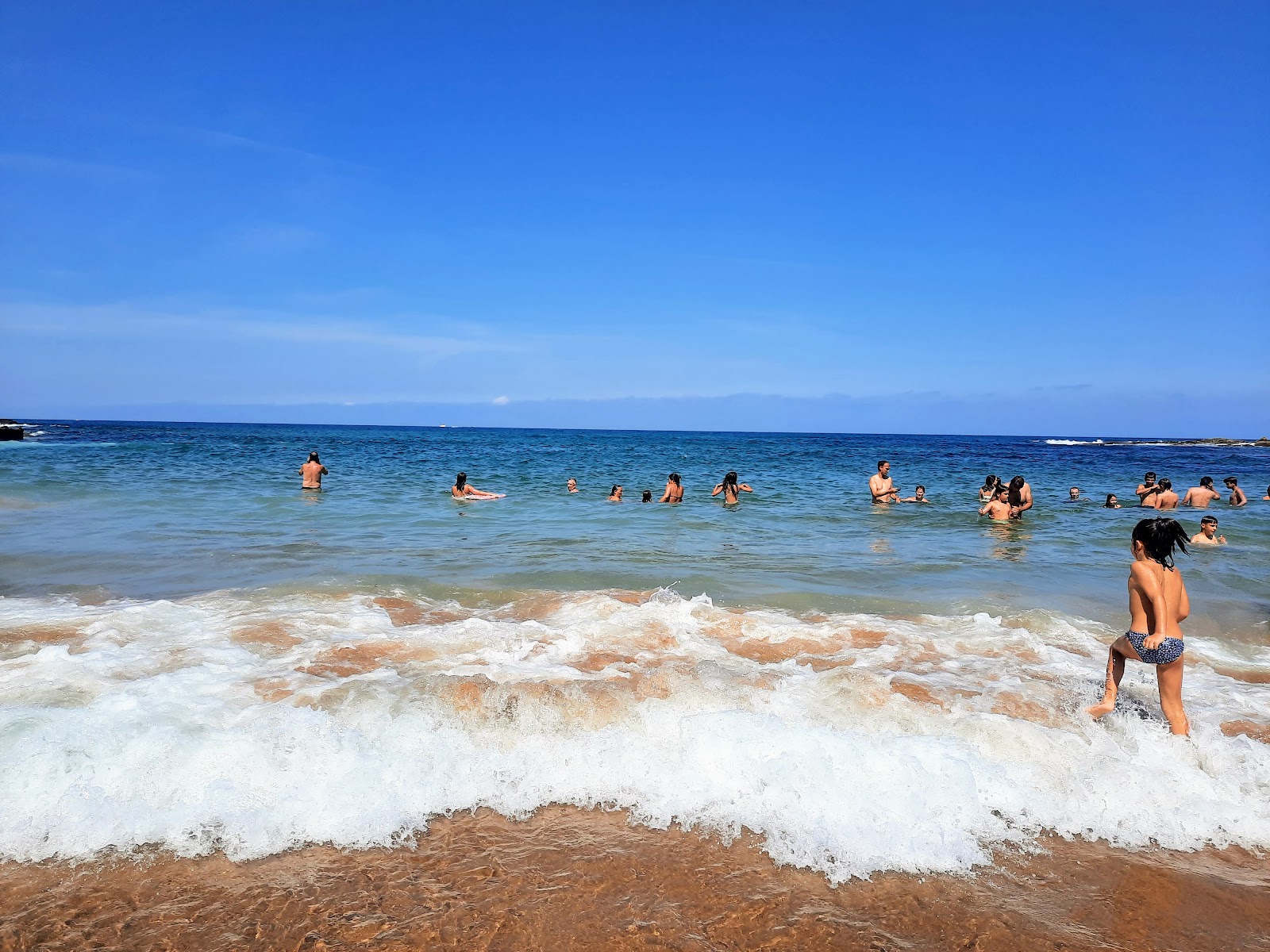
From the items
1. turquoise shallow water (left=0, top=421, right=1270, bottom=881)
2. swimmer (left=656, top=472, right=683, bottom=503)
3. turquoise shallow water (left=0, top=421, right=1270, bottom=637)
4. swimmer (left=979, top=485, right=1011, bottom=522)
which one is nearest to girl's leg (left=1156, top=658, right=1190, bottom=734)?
turquoise shallow water (left=0, top=421, right=1270, bottom=881)

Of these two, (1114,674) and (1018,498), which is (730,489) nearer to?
(1018,498)

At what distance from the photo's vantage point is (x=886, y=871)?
3.34 m

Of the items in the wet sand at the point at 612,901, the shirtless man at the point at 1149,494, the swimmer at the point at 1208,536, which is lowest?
the wet sand at the point at 612,901

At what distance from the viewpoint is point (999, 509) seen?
1534cm

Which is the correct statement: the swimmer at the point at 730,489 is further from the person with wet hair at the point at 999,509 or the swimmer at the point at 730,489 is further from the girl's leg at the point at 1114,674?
the girl's leg at the point at 1114,674

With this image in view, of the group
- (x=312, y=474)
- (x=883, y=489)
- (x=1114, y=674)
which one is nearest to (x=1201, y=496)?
(x=883, y=489)

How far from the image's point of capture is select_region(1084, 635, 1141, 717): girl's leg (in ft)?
15.7

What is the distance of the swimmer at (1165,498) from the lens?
1675 cm

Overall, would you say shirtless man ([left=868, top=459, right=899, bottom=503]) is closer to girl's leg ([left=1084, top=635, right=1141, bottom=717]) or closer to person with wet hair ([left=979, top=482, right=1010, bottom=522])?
person with wet hair ([left=979, top=482, right=1010, bottom=522])

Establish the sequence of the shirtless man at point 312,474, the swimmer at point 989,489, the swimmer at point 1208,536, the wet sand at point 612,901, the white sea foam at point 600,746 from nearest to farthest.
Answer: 1. the wet sand at point 612,901
2. the white sea foam at point 600,746
3. the swimmer at point 1208,536
4. the swimmer at point 989,489
5. the shirtless man at point 312,474

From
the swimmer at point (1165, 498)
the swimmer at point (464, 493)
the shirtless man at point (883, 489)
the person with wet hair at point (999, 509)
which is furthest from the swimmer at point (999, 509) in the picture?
the swimmer at point (464, 493)

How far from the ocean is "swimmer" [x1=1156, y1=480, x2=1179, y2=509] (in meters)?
5.30

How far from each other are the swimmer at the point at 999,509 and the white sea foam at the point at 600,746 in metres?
9.65

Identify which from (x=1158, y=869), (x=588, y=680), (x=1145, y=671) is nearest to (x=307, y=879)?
(x=588, y=680)
